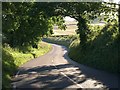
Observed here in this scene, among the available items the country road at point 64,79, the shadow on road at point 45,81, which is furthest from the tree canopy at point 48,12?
the shadow on road at point 45,81

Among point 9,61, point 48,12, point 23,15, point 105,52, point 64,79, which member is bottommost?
point 64,79

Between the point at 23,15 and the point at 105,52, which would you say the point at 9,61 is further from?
the point at 105,52

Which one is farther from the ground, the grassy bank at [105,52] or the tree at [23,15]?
the tree at [23,15]

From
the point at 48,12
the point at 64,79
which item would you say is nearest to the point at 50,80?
the point at 64,79

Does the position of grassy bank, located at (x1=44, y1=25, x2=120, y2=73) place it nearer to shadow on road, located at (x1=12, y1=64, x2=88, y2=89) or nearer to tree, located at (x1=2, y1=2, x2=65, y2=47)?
shadow on road, located at (x1=12, y1=64, x2=88, y2=89)

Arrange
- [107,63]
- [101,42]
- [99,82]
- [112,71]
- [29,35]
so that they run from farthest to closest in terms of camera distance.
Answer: [29,35]
[101,42]
[107,63]
[112,71]
[99,82]

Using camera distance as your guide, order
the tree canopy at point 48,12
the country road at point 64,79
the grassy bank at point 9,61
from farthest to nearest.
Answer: the tree canopy at point 48,12
the grassy bank at point 9,61
the country road at point 64,79

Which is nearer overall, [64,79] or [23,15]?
[64,79]

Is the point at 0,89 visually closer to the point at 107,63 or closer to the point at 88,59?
the point at 107,63

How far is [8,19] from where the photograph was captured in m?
31.9

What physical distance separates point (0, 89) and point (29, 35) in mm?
39350

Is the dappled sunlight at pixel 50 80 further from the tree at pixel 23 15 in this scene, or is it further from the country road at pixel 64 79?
the tree at pixel 23 15

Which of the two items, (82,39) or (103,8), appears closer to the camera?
(103,8)

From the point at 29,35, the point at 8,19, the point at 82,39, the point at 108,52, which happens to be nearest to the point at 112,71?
the point at 108,52
